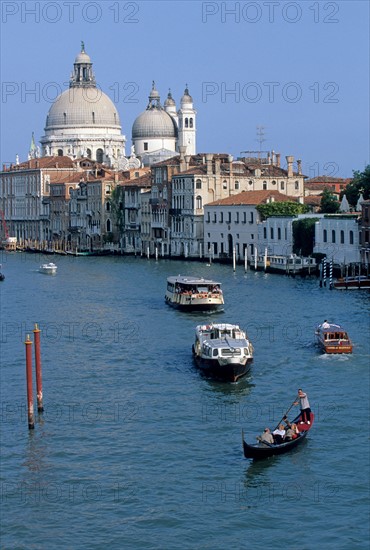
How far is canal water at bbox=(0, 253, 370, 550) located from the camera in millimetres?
12312

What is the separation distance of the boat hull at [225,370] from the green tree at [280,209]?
2781 cm

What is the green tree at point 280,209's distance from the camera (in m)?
47.3

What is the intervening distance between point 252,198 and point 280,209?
259cm

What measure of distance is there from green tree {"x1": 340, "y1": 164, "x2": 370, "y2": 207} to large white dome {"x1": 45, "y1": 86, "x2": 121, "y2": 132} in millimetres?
37037

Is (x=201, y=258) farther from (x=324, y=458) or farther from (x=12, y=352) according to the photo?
(x=324, y=458)

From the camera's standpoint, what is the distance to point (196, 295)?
2916 cm

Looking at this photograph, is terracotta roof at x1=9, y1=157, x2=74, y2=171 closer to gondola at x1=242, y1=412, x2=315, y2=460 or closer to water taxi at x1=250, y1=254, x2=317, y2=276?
water taxi at x1=250, y1=254, x2=317, y2=276

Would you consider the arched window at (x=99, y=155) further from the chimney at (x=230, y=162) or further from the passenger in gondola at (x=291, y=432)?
the passenger in gondola at (x=291, y=432)

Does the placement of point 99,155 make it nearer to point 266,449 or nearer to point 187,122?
point 187,122

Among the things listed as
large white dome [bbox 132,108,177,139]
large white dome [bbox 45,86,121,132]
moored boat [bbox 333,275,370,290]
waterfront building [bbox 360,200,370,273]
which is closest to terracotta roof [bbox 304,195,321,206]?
waterfront building [bbox 360,200,370,273]

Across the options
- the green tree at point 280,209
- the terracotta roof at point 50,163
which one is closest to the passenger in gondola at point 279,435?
the green tree at point 280,209

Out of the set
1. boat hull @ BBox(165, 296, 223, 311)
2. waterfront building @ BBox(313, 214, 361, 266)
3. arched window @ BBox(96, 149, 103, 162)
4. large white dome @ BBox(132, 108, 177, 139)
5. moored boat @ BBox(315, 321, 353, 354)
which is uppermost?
large white dome @ BBox(132, 108, 177, 139)

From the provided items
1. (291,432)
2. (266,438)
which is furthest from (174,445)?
(291,432)

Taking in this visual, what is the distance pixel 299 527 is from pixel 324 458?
2.09 meters
